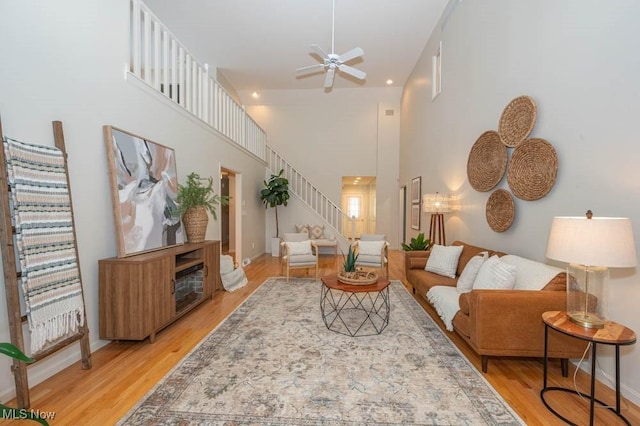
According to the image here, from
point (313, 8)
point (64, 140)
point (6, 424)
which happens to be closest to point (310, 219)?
point (313, 8)

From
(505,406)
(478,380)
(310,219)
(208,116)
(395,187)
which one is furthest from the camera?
(395,187)

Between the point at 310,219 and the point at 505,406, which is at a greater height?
the point at 310,219

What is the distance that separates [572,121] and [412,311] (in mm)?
2537

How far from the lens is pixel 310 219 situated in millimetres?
8359

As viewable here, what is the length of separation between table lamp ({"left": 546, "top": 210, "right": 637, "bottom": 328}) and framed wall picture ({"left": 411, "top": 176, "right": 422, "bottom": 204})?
4786 millimetres

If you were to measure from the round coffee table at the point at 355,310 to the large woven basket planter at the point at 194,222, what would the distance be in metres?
1.83

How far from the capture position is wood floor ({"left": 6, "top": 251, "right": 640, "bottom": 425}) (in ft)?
6.06

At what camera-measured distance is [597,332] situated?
176cm

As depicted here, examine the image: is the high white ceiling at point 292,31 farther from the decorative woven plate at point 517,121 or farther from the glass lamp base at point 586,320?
the glass lamp base at point 586,320

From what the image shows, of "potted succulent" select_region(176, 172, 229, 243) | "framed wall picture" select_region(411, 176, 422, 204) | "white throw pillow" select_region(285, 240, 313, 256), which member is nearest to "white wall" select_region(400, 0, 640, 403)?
"framed wall picture" select_region(411, 176, 422, 204)

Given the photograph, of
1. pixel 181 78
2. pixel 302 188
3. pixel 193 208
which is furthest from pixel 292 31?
pixel 193 208

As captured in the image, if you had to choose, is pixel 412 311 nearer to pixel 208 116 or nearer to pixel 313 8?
pixel 208 116

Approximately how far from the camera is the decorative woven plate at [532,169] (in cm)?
269

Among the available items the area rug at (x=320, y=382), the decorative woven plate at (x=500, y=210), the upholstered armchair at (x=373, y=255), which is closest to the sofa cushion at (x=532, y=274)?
the decorative woven plate at (x=500, y=210)
